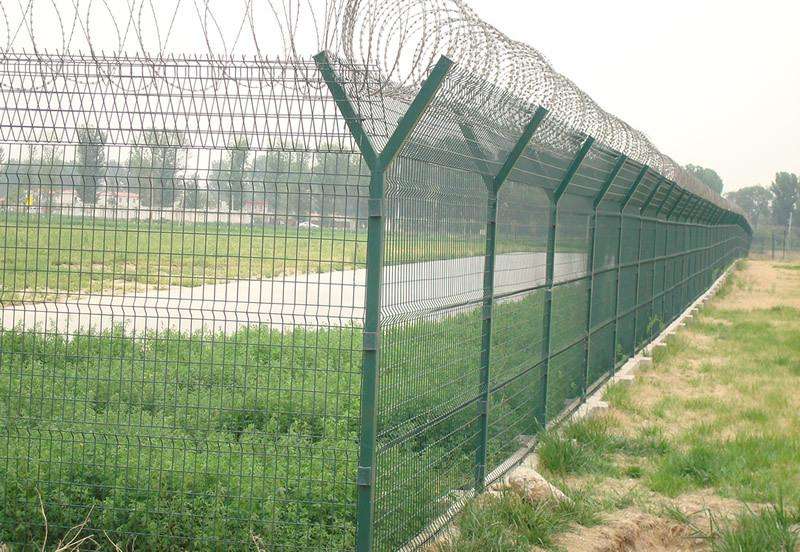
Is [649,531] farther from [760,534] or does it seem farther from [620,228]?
[620,228]

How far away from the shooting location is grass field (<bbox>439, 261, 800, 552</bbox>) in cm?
580

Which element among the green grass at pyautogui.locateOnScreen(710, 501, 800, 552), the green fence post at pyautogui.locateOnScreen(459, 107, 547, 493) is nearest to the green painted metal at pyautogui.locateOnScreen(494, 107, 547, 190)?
the green fence post at pyautogui.locateOnScreen(459, 107, 547, 493)

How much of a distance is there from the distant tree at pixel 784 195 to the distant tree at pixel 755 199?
4.86 meters

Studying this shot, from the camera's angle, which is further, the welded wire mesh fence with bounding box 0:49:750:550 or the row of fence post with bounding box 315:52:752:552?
the welded wire mesh fence with bounding box 0:49:750:550

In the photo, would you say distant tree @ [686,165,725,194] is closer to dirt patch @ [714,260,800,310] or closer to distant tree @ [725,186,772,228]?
distant tree @ [725,186,772,228]

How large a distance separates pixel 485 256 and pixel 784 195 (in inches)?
5137

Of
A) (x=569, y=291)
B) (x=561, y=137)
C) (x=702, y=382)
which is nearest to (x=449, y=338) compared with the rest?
(x=561, y=137)

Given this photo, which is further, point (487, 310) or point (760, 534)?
point (487, 310)

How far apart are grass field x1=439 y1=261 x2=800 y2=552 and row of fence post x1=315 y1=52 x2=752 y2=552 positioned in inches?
26.0

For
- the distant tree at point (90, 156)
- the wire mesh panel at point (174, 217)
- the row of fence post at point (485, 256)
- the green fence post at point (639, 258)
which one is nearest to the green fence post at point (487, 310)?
the row of fence post at point (485, 256)

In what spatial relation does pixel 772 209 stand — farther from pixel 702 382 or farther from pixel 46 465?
pixel 46 465

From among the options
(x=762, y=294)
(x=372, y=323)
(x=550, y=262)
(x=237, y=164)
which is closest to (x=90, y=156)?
(x=237, y=164)

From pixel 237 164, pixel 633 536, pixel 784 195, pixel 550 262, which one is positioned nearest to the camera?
pixel 237 164

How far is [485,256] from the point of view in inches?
260
